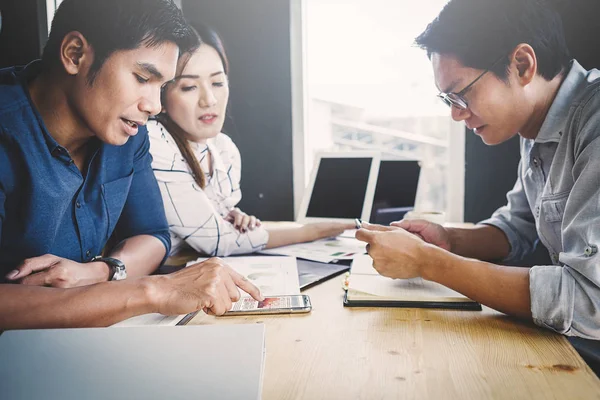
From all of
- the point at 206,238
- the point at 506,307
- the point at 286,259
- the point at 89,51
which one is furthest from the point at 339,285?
the point at 89,51

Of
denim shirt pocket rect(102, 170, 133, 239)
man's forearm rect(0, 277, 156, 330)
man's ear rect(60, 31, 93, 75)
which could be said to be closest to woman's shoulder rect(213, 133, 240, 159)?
denim shirt pocket rect(102, 170, 133, 239)

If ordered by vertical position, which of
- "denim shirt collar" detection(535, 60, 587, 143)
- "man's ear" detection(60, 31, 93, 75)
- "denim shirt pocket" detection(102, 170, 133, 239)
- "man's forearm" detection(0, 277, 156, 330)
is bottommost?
"man's forearm" detection(0, 277, 156, 330)

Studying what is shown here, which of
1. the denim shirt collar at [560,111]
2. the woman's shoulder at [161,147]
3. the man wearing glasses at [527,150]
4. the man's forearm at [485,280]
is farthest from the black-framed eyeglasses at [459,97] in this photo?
the woman's shoulder at [161,147]

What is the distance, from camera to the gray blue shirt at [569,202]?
850 millimetres

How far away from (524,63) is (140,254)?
1029mm

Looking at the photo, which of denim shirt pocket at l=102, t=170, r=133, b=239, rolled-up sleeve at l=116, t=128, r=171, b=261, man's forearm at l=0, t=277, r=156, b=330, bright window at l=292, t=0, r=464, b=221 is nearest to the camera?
man's forearm at l=0, t=277, r=156, b=330

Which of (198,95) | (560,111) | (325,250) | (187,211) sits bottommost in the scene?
(325,250)

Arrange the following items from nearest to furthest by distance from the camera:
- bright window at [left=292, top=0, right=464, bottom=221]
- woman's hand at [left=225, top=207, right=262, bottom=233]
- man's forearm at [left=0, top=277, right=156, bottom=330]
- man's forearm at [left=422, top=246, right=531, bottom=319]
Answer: man's forearm at [left=0, top=277, right=156, bottom=330], man's forearm at [left=422, top=246, right=531, bottom=319], woman's hand at [left=225, top=207, right=262, bottom=233], bright window at [left=292, top=0, right=464, bottom=221]

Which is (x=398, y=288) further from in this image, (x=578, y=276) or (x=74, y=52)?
(x=74, y=52)

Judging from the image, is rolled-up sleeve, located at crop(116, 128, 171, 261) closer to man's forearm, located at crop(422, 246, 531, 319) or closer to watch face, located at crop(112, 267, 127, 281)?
watch face, located at crop(112, 267, 127, 281)

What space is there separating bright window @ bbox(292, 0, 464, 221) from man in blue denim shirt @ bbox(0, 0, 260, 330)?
1.32 m

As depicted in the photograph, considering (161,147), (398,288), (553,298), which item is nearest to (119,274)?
(161,147)

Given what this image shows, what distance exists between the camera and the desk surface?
66 cm

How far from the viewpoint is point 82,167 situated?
117 cm
